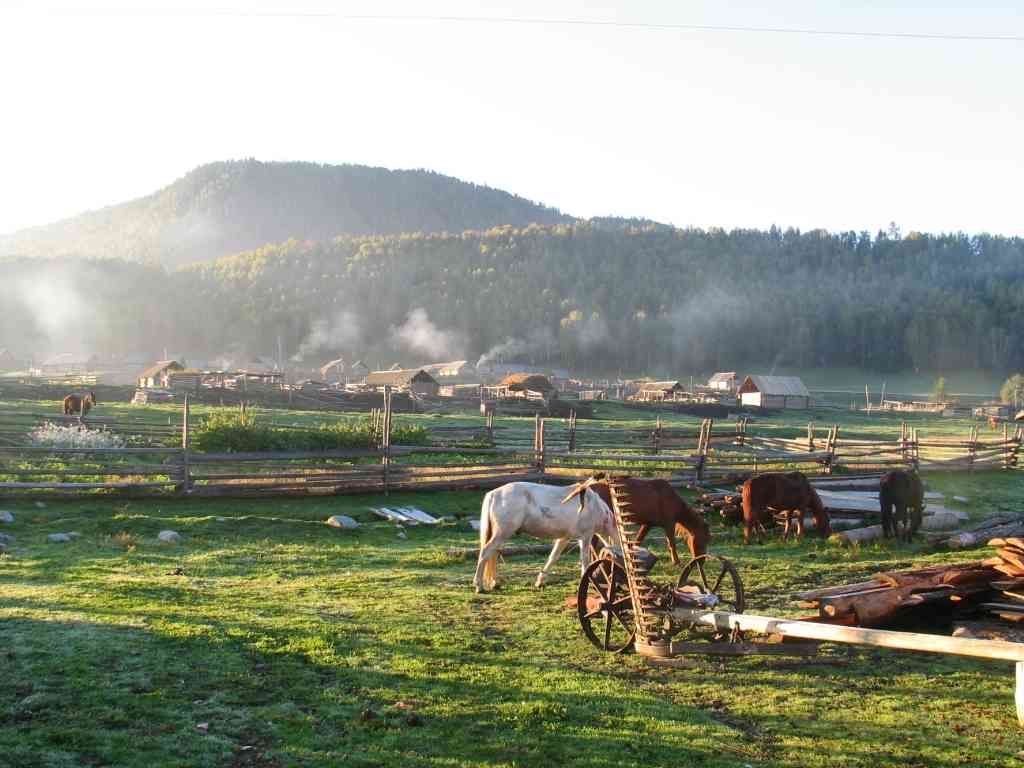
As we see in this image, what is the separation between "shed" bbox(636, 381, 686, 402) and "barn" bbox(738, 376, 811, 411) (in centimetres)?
611

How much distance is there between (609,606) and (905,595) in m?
3.13

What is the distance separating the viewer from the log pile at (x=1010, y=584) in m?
8.62

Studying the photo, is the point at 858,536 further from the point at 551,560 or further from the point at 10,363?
A: the point at 10,363


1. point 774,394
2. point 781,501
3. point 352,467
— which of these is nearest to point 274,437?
point 352,467

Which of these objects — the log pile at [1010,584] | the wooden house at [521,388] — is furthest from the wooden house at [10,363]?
the log pile at [1010,584]

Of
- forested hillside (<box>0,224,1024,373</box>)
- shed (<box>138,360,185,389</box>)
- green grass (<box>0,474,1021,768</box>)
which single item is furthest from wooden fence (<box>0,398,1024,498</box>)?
forested hillside (<box>0,224,1024,373</box>)

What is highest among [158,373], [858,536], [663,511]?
[158,373]

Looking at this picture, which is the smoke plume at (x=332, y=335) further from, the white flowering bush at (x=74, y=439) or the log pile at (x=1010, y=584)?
the log pile at (x=1010, y=584)

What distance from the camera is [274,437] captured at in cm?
2372

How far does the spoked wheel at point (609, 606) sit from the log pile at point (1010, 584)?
11.9 ft

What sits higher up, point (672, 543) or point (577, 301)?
point (577, 301)

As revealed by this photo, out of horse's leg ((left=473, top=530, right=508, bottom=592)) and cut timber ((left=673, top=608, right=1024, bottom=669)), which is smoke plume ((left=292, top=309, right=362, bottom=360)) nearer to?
horse's leg ((left=473, top=530, right=508, bottom=592))

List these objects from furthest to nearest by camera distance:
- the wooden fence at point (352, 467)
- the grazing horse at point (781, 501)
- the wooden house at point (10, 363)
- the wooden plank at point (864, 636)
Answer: the wooden house at point (10, 363) < the wooden fence at point (352, 467) < the grazing horse at point (781, 501) < the wooden plank at point (864, 636)

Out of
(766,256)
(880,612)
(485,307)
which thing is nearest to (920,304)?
(766,256)
